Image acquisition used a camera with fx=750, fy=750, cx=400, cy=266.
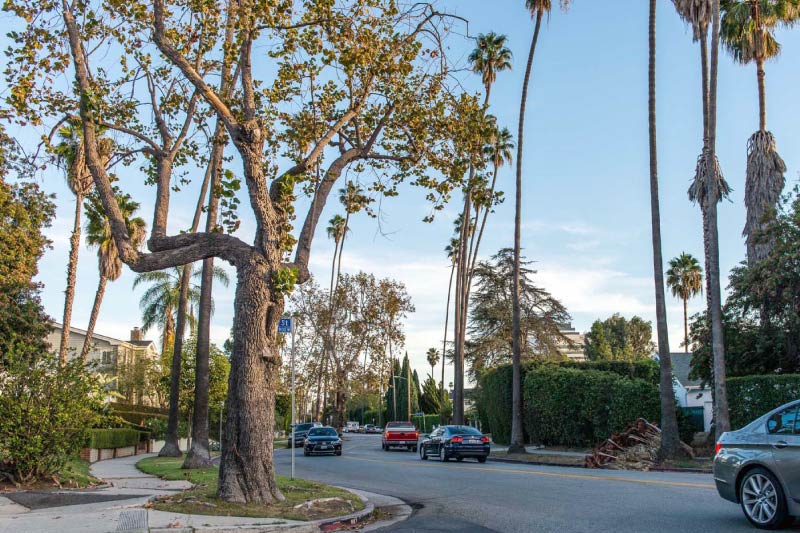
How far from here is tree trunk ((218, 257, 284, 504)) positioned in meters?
11.9

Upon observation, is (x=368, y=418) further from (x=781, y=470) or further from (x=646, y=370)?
(x=781, y=470)

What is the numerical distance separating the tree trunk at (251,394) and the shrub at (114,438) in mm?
18691

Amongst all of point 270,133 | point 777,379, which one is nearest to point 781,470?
point 270,133

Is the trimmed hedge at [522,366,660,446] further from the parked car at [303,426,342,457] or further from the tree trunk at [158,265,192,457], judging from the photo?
the tree trunk at [158,265,192,457]

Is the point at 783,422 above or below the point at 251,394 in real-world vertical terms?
below

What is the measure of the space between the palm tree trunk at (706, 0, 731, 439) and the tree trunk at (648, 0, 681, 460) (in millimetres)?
1417

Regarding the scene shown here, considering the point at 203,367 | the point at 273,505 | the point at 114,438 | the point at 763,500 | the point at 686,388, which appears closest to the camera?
the point at 763,500

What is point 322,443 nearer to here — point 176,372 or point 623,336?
point 176,372

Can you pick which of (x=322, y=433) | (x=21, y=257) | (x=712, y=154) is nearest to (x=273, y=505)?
(x=712, y=154)

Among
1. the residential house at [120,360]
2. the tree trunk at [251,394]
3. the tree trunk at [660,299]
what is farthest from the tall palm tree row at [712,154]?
the residential house at [120,360]

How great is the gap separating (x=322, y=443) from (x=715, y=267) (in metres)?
21.6

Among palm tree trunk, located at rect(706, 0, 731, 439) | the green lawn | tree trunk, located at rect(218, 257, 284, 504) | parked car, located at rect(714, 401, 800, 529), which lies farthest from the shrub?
parked car, located at rect(714, 401, 800, 529)

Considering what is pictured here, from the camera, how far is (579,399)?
112 feet

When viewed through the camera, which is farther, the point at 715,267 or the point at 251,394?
the point at 715,267
